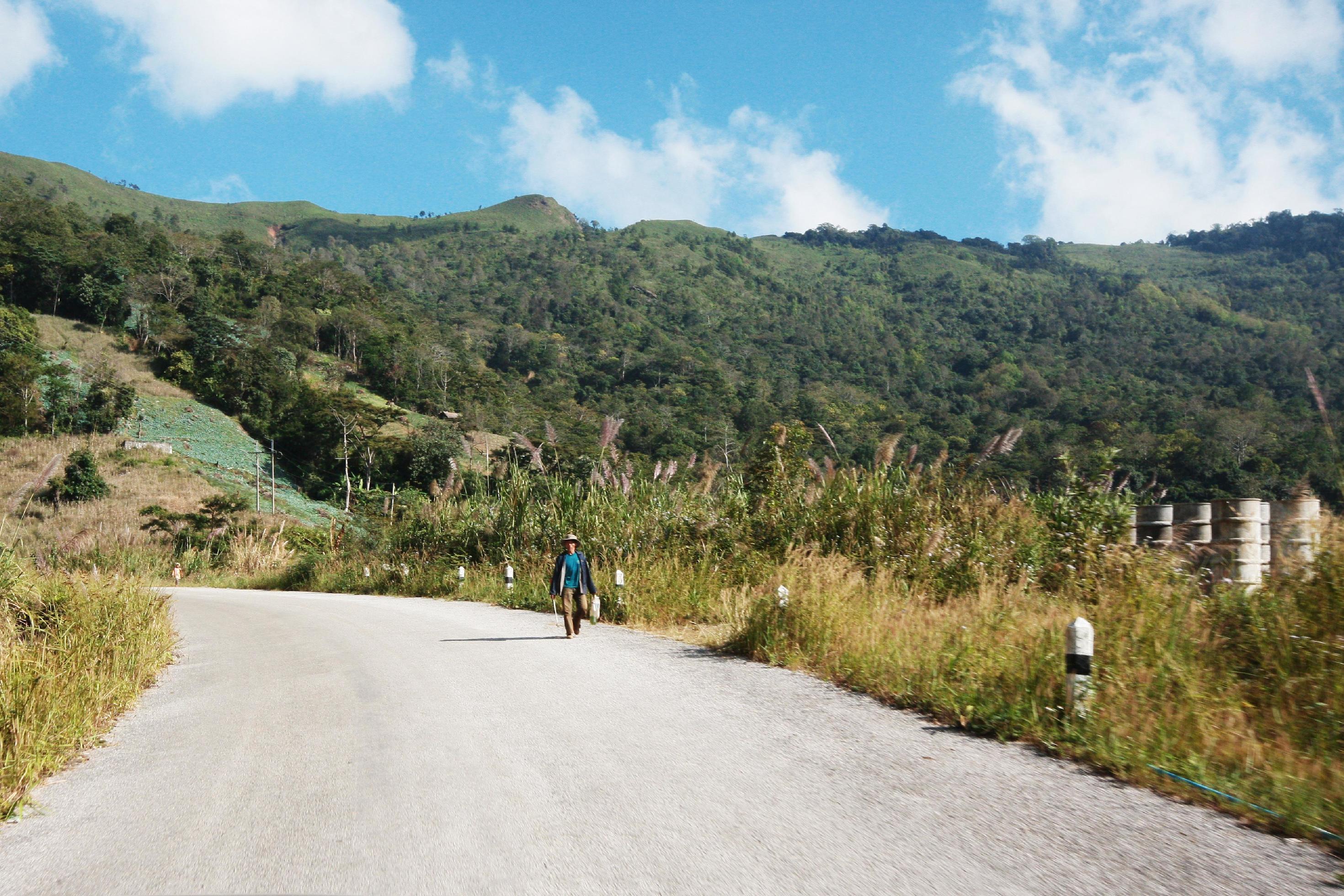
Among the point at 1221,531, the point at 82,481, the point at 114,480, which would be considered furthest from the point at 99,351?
the point at 1221,531

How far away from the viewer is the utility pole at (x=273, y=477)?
227ft

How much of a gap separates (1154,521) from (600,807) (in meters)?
10.5

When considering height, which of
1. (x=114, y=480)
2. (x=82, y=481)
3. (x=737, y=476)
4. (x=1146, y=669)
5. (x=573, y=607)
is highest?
(x=114, y=480)

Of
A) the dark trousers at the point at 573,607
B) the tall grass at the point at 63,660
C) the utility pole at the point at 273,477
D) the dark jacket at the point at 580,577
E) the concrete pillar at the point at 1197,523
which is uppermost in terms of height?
the utility pole at the point at 273,477

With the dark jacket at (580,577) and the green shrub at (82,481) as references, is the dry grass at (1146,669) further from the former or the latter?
the green shrub at (82,481)

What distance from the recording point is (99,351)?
9638cm

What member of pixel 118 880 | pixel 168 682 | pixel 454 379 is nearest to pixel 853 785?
pixel 118 880

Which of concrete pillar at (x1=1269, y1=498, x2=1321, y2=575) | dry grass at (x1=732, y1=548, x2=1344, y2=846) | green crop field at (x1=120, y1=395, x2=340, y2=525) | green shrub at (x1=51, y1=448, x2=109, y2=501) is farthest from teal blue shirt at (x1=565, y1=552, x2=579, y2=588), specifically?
green crop field at (x1=120, y1=395, x2=340, y2=525)

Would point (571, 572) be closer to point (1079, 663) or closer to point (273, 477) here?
point (1079, 663)

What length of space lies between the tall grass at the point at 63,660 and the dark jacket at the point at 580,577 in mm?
4361

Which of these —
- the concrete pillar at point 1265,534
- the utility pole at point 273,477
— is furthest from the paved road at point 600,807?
the utility pole at point 273,477

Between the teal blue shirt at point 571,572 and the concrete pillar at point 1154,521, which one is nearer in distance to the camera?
the teal blue shirt at point 571,572

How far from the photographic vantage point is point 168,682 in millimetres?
8742

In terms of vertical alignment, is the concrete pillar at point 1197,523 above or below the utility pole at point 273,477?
below
